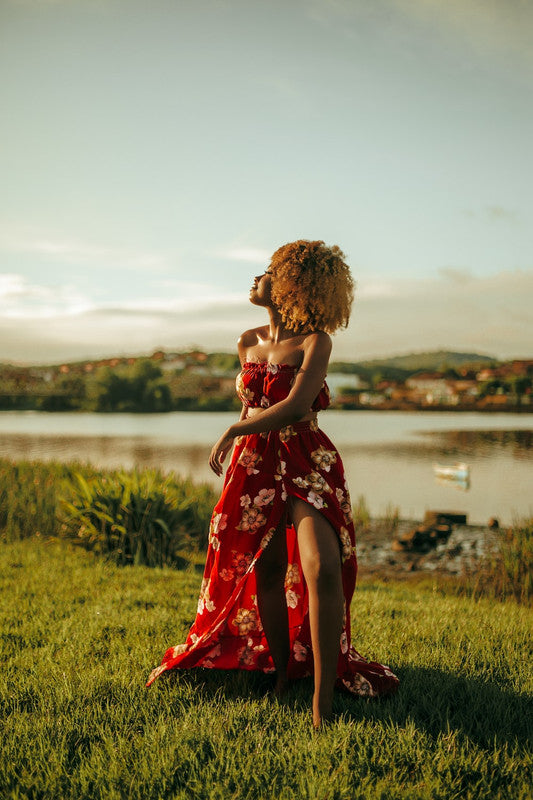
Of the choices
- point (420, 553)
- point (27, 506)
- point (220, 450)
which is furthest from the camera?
point (420, 553)

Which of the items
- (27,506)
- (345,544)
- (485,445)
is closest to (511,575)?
(345,544)

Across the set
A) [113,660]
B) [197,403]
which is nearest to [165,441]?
[197,403]

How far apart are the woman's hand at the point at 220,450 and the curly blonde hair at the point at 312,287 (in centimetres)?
55

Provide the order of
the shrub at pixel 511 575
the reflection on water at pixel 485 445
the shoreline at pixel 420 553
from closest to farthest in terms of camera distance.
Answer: the shrub at pixel 511 575 < the shoreline at pixel 420 553 < the reflection on water at pixel 485 445

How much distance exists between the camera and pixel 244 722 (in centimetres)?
285

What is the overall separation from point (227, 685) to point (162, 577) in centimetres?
284

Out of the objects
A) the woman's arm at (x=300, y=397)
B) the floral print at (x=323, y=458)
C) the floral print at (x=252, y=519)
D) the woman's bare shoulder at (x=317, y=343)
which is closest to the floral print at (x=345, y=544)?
the floral print at (x=323, y=458)

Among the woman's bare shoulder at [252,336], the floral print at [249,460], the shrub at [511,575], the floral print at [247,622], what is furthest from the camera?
the shrub at [511,575]

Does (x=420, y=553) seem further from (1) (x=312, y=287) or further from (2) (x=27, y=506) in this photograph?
(1) (x=312, y=287)

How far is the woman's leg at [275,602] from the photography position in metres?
3.18

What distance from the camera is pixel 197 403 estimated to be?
195ft

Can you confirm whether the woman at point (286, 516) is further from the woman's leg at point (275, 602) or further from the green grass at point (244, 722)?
the green grass at point (244, 722)

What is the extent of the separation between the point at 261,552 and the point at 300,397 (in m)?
0.77

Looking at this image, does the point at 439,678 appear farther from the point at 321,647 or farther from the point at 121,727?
the point at 121,727
